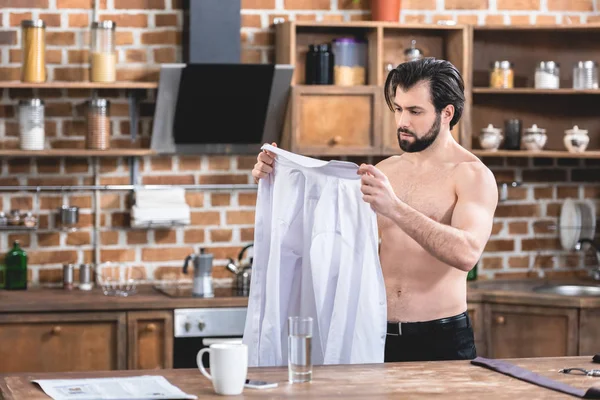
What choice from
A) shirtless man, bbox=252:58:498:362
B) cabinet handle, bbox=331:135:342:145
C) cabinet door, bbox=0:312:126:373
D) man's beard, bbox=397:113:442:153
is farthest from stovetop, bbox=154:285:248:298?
man's beard, bbox=397:113:442:153

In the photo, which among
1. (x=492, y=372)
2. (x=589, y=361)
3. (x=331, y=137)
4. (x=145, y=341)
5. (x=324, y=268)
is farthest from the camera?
(x=331, y=137)

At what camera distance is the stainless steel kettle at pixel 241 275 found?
Answer: 4457 millimetres

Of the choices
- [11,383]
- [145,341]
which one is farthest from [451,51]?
[11,383]

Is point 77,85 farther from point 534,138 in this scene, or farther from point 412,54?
point 534,138

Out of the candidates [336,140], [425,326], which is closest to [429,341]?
[425,326]

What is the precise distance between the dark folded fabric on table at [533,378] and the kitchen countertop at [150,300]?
1.84 meters

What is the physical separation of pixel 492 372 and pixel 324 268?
0.64m

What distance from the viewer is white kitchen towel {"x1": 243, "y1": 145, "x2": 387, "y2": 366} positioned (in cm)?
292

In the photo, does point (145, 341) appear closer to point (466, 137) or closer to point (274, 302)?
point (274, 302)

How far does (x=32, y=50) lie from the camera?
4473mm

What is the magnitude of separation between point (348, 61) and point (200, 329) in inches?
56.3

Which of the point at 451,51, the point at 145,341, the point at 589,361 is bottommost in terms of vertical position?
the point at 145,341

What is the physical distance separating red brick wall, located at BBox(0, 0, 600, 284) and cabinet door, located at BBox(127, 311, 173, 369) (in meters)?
0.58

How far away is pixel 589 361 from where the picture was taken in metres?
2.72
